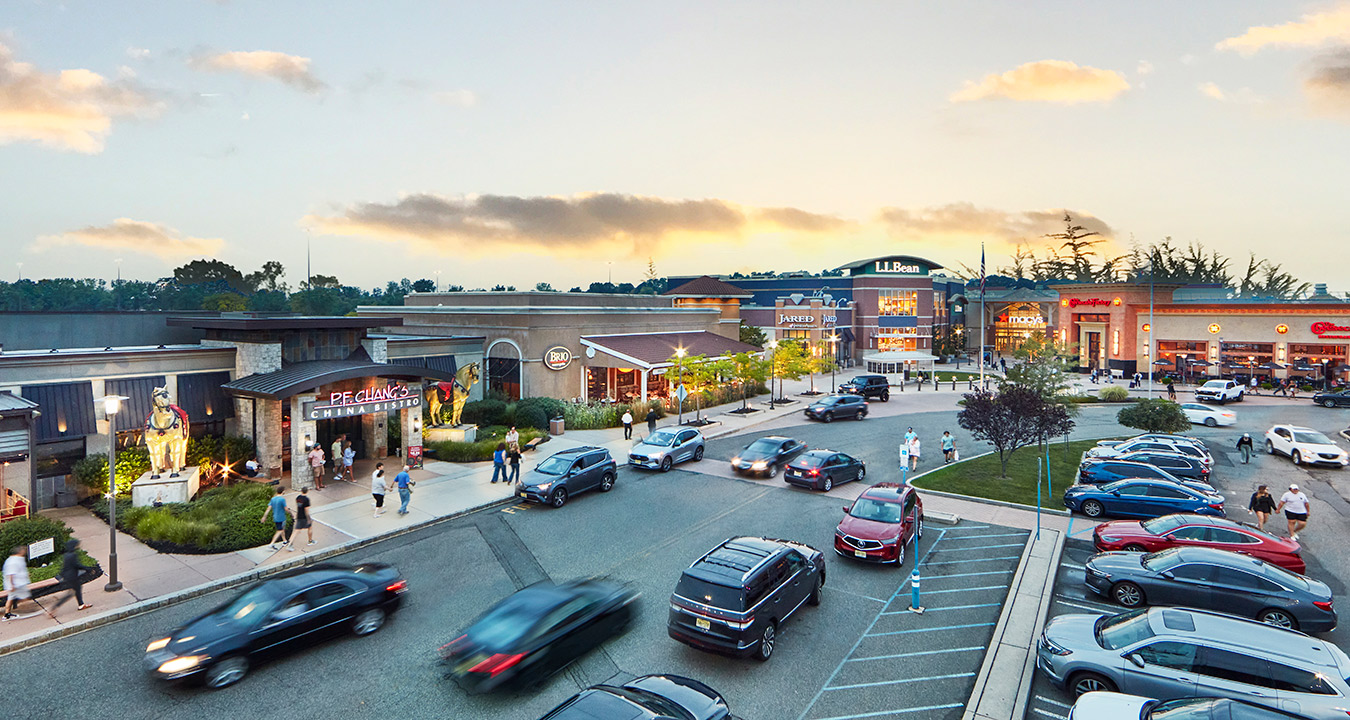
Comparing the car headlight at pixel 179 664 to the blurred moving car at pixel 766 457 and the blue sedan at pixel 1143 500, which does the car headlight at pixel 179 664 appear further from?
the blue sedan at pixel 1143 500

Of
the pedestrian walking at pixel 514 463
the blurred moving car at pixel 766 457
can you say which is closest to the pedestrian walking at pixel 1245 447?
the blurred moving car at pixel 766 457

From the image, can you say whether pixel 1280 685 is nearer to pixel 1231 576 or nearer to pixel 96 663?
pixel 1231 576

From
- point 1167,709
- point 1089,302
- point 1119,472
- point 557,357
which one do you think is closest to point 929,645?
point 1167,709

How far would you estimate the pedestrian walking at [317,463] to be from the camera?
77.6ft

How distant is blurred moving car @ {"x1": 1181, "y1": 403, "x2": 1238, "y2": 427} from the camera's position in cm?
3862

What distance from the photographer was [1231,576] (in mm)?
13250

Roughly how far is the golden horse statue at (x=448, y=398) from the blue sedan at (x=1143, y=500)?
24.7m

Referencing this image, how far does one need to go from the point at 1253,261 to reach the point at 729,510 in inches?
5404

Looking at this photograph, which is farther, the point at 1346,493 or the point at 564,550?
the point at 1346,493

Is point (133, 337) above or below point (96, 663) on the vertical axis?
above

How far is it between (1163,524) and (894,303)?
65.5 metres

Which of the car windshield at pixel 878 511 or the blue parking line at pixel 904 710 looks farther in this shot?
the car windshield at pixel 878 511

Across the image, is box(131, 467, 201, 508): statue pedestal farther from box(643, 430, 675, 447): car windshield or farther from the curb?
box(643, 430, 675, 447): car windshield

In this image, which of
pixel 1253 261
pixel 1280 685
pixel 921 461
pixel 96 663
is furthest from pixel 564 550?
pixel 1253 261
